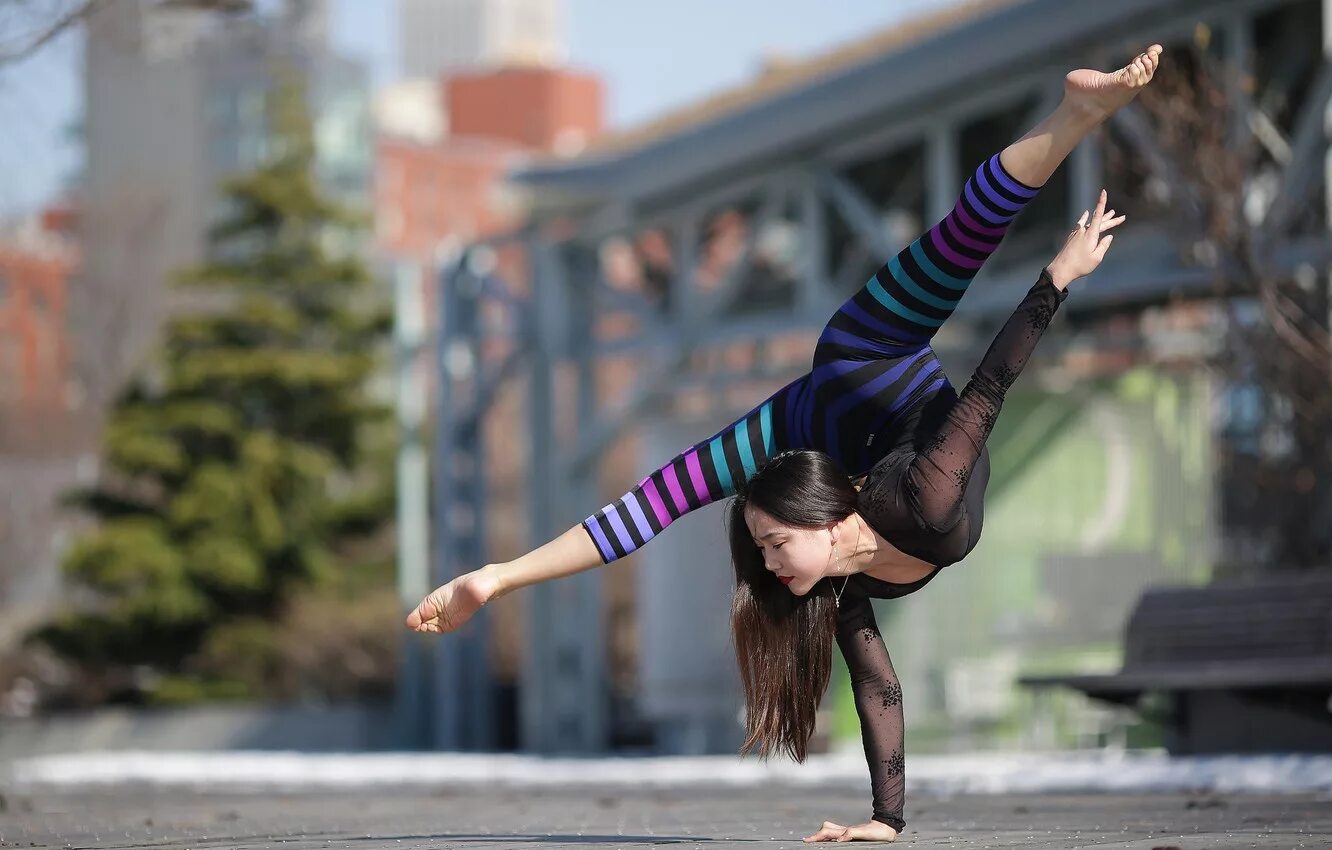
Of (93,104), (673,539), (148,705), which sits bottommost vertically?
(148,705)

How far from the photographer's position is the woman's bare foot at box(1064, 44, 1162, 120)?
192 inches

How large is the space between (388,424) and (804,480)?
836 inches

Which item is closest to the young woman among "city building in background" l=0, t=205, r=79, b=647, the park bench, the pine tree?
the park bench

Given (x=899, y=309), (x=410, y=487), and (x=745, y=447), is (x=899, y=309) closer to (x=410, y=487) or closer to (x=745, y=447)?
(x=745, y=447)

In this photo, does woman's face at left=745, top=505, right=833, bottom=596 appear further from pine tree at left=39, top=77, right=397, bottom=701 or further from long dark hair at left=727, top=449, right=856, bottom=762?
pine tree at left=39, top=77, right=397, bottom=701

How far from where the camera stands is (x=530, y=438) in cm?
2005

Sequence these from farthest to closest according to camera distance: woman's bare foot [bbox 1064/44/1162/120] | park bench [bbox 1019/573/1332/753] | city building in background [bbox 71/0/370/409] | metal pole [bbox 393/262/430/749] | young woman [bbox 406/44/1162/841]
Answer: metal pole [bbox 393/262/430/749] < city building in background [bbox 71/0/370/409] < park bench [bbox 1019/573/1332/753] < young woman [bbox 406/44/1162/841] < woman's bare foot [bbox 1064/44/1162/120]

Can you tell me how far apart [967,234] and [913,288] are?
18 centimetres

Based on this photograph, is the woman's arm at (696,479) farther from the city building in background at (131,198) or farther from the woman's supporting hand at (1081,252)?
the city building in background at (131,198)

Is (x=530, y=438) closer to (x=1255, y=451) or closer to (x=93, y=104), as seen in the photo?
(x=1255, y=451)

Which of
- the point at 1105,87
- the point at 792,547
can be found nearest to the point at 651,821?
the point at 792,547

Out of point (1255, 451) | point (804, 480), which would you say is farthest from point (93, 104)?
point (804, 480)

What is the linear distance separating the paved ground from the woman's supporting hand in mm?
1263

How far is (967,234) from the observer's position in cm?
496
